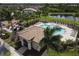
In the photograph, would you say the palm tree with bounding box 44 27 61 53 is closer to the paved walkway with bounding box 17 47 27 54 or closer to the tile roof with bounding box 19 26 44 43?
the tile roof with bounding box 19 26 44 43

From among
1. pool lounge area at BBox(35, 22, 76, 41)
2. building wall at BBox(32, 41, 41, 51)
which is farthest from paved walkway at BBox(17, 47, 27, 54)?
pool lounge area at BBox(35, 22, 76, 41)

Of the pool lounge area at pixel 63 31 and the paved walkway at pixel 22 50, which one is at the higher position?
the pool lounge area at pixel 63 31

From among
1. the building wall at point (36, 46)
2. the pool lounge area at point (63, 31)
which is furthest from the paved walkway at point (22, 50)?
the pool lounge area at point (63, 31)

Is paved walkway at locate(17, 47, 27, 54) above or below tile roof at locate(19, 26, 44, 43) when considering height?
below

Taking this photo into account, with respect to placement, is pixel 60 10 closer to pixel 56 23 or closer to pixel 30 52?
pixel 56 23

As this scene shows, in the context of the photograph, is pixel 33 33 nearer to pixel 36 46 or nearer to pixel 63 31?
pixel 36 46

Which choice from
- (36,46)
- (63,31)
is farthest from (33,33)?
(63,31)

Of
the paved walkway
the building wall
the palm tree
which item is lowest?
the paved walkway

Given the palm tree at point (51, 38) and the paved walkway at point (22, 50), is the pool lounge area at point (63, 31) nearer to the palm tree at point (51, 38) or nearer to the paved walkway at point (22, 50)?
the palm tree at point (51, 38)
